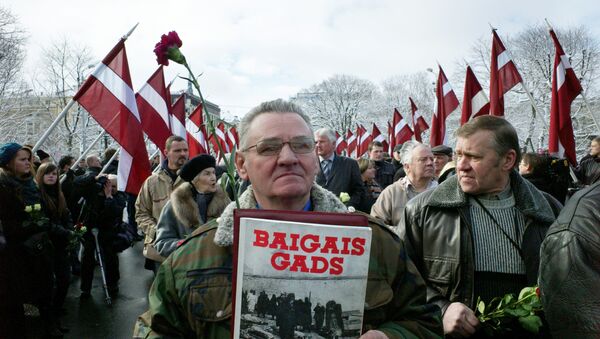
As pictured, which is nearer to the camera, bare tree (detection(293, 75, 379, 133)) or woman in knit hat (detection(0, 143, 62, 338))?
woman in knit hat (detection(0, 143, 62, 338))

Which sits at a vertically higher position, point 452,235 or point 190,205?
point 190,205

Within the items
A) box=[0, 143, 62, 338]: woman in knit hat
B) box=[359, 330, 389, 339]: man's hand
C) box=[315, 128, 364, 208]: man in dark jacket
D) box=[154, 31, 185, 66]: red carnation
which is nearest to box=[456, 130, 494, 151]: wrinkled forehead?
box=[359, 330, 389, 339]: man's hand

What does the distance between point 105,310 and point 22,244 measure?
1.76m

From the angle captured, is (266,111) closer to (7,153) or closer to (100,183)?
(7,153)

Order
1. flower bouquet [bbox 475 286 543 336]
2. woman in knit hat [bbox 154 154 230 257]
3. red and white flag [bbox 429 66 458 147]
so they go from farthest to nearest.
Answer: red and white flag [bbox 429 66 458 147] < woman in knit hat [bbox 154 154 230 257] < flower bouquet [bbox 475 286 543 336]

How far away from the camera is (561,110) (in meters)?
7.44

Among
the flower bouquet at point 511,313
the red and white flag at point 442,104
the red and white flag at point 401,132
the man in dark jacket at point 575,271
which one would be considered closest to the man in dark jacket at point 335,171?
the red and white flag at point 442,104

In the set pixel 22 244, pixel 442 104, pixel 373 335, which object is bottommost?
pixel 373 335

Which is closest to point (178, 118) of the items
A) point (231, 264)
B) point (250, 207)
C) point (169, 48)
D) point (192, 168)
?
point (192, 168)

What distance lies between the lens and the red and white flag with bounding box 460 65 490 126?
25.8 feet

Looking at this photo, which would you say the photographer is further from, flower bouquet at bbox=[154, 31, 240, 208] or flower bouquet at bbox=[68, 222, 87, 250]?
flower bouquet at bbox=[154, 31, 240, 208]

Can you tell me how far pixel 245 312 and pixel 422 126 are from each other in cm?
1522

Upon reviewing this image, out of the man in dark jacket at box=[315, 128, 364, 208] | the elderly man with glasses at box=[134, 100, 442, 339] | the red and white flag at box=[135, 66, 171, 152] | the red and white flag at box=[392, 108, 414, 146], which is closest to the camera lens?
the elderly man with glasses at box=[134, 100, 442, 339]

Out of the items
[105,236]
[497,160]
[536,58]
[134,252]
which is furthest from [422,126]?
[536,58]
